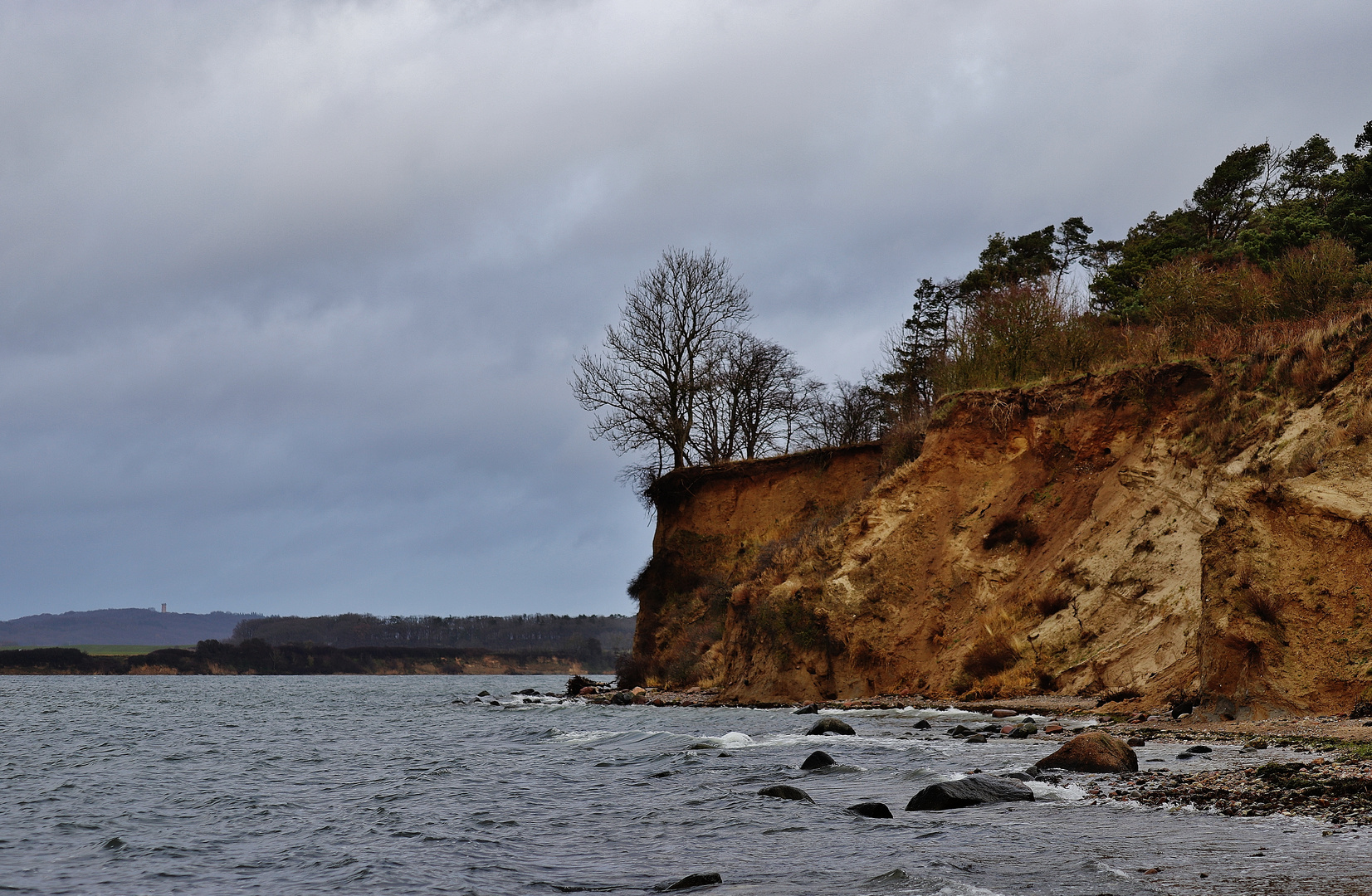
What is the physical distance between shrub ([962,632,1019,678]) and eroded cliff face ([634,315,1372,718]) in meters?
0.06

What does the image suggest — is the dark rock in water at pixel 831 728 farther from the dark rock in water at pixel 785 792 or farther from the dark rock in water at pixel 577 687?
the dark rock in water at pixel 577 687

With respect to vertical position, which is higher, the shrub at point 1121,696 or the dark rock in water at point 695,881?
the shrub at point 1121,696

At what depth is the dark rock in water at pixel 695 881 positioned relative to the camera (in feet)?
25.5

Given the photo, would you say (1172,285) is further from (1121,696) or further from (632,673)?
(632,673)

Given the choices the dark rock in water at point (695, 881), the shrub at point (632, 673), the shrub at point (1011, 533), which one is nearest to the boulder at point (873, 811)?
the dark rock in water at point (695, 881)

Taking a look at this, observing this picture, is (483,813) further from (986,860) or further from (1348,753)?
(1348,753)

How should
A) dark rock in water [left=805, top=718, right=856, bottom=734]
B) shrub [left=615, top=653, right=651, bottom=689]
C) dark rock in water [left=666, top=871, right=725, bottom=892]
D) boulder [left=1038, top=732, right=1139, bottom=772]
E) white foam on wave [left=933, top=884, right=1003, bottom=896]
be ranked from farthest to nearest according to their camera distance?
shrub [left=615, top=653, right=651, bottom=689] → dark rock in water [left=805, top=718, right=856, bottom=734] → boulder [left=1038, top=732, right=1139, bottom=772] → dark rock in water [left=666, top=871, right=725, bottom=892] → white foam on wave [left=933, top=884, right=1003, bottom=896]

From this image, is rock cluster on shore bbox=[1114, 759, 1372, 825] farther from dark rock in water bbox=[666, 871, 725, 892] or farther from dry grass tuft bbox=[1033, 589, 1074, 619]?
dry grass tuft bbox=[1033, 589, 1074, 619]

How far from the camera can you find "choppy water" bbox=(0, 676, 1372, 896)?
7.22 metres

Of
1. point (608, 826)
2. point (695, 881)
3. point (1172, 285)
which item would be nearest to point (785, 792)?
point (608, 826)

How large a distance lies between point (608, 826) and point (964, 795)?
3.77 m

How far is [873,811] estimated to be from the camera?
1018 cm

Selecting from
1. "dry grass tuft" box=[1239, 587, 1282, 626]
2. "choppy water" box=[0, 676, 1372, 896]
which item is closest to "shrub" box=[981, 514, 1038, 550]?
"choppy water" box=[0, 676, 1372, 896]

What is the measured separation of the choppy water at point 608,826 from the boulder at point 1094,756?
620 mm
